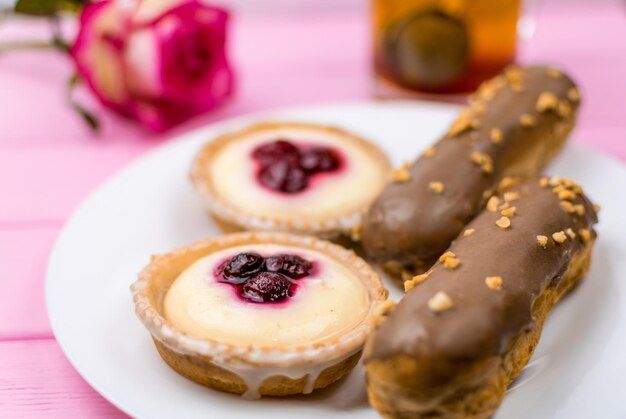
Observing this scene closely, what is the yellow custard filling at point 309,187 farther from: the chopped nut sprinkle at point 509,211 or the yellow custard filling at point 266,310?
the chopped nut sprinkle at point 509,211

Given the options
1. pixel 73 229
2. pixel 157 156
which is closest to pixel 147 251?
pixel 73 229

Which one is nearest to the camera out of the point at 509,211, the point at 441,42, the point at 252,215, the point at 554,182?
the point at 509,211

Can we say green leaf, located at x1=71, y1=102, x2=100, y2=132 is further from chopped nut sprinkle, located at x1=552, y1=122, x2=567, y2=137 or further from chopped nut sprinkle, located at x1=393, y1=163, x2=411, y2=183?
chopped nut sprinkle, located at x1=552, y1=122, x2=567, y2=137

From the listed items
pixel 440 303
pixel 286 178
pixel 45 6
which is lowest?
pixel 286 178

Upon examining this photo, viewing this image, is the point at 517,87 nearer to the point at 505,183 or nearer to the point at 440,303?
the point at 505,183

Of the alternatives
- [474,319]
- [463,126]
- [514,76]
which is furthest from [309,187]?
[474,319]

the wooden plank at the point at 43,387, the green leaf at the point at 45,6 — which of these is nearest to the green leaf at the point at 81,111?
the green leaf at the point at 45,6

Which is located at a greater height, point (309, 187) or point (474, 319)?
point (474, 319)
